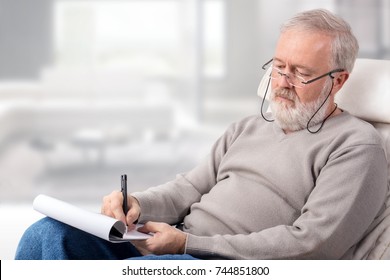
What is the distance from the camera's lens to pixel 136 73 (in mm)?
4152

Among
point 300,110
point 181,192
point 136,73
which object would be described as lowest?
point 136,73

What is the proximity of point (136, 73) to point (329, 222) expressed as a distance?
8.46ft

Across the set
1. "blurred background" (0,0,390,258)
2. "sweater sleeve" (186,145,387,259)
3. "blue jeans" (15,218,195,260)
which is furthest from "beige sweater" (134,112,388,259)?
"blurred background" (0,0,390,258)

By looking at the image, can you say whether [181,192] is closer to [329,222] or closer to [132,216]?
[132,216]

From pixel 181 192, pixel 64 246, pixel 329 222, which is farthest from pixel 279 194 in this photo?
pixel 64 246

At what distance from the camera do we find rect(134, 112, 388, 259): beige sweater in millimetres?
1729

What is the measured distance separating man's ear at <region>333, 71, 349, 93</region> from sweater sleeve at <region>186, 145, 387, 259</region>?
8.6 inches

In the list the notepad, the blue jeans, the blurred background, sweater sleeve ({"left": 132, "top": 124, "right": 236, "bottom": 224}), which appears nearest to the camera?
the notepad

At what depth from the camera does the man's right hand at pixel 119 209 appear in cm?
188

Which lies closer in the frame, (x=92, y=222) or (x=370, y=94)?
(x=92, y=222)

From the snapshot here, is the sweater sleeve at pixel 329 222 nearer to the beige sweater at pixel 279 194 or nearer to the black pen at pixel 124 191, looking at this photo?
the beige sweater at pixel 279 194

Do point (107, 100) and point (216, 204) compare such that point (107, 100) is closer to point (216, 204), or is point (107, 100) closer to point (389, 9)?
point (389, 9)

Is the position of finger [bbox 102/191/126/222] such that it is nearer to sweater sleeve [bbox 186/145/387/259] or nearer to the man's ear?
sweater sleeve [bbox 186/145/387/259]
